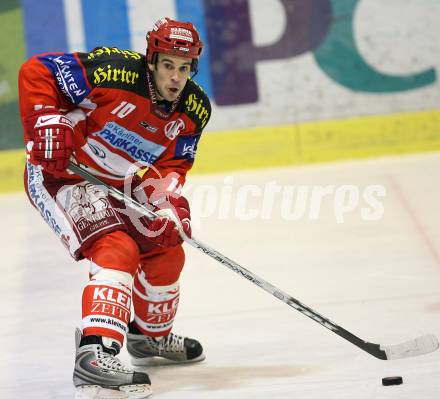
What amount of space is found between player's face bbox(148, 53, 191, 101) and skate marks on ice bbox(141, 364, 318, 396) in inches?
34.1

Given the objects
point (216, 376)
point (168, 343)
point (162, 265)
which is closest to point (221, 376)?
point (216, 376)

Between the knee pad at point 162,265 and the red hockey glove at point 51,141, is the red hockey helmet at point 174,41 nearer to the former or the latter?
the red hockey glove at point 51,141

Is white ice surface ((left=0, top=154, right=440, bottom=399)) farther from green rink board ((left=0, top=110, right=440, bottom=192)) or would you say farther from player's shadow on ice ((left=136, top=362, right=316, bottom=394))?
green rink board ((left=0, top=110, right=440, bottom=192))

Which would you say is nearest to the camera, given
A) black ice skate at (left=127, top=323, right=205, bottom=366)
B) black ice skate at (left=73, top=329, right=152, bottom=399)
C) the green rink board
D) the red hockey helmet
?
black ice skate at (left=73, top=329, right=152, bottom=399)

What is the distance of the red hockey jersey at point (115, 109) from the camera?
121 inches

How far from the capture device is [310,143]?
20.1ft

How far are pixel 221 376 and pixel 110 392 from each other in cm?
42

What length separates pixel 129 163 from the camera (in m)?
3.27

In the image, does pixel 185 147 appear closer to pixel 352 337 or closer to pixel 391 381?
pixel 352 337

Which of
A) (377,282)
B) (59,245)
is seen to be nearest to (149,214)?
(377,282)

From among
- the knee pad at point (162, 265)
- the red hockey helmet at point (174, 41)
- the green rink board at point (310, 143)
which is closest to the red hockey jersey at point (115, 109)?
the red hockey helmet at point (174, 41)

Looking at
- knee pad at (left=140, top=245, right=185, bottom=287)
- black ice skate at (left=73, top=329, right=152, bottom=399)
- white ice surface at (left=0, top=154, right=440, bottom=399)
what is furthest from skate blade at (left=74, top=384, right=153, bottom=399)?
knee pad at (left=140, top=245, right=185, bottom=287)

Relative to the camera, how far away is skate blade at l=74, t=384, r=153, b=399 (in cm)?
284

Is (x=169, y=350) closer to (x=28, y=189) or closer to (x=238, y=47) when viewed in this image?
(x=28, y=189)
